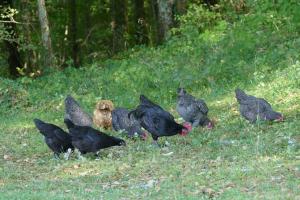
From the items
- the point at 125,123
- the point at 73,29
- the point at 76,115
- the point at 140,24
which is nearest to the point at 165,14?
the point at 140,24

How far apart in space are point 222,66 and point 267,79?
6.31ft

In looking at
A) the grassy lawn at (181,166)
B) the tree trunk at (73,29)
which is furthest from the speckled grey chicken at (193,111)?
the tree trunk at (73,29)

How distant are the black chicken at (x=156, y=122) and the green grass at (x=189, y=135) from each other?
0.32m

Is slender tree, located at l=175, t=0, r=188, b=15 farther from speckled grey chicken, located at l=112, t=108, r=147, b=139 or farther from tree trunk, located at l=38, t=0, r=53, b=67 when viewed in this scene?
speckled grey chicken, located at l=112, t=108, r=147, b=139

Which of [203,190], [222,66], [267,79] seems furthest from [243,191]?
[222,66]

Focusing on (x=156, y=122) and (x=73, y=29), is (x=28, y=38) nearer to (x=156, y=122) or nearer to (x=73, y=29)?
(x=73, y=29)

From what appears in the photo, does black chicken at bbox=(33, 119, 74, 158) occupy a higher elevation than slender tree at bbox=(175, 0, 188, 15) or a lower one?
lower

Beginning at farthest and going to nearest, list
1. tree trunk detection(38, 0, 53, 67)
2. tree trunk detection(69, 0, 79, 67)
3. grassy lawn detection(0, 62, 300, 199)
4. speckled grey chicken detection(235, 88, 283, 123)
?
tree trunk detection(69, 0, 79, 67) → tree trunk detection(38, 0, 53, 67) → speckled grey chicken detection(235, 88, 283, 123) → grassy lawn detection(0, 62, 300, 199)

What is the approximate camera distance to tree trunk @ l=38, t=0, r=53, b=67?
2339cm

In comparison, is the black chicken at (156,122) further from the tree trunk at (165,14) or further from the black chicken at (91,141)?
the tree trunk at (165,14)

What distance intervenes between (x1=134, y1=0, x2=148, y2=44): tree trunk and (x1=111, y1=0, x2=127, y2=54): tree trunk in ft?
2.50

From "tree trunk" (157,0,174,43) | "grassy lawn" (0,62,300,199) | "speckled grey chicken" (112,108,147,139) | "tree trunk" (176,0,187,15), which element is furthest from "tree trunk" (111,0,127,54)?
"speckled grey chicken" (112,108,147,139)

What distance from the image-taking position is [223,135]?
13.1 metres

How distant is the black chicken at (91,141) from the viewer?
1180cm
